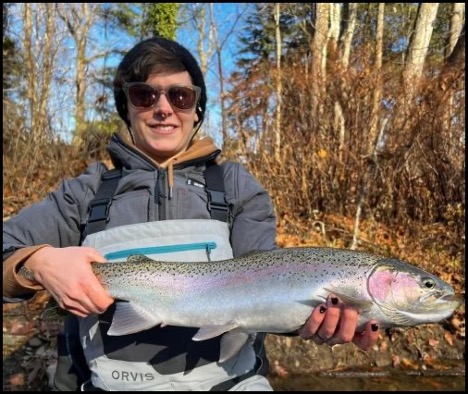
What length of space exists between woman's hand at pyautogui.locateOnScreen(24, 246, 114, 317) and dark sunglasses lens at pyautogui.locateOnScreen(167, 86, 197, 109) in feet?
3.01

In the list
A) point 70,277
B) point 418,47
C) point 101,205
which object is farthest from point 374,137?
point 70,277

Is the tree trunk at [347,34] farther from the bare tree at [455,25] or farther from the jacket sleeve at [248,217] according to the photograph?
the jacket sleeve at [248,217]

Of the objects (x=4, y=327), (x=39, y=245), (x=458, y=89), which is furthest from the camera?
(x=458, y=89)

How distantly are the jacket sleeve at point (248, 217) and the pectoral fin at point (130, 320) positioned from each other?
55 cm

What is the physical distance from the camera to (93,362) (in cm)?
206

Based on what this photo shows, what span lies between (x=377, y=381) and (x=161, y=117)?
12.7 ft

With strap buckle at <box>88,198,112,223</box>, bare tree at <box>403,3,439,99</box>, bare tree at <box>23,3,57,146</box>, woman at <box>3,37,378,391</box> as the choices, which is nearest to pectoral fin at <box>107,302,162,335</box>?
woman at <box>3,37,378,391</box>

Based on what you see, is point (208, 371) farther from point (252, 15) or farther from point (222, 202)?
point (252, 15)

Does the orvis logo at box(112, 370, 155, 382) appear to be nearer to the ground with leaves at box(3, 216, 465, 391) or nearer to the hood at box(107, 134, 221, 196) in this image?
the hood at box(107, 134, 221, 196)

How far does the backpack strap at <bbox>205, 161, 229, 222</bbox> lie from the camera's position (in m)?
2.21

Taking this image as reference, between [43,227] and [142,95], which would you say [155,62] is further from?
[43,227]

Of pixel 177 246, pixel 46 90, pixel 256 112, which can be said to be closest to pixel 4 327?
pixel 177 246

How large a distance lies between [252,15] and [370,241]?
28.8 feet

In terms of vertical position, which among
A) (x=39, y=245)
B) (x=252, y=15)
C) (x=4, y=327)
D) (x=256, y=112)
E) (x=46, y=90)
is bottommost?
(x=4, y=327)
